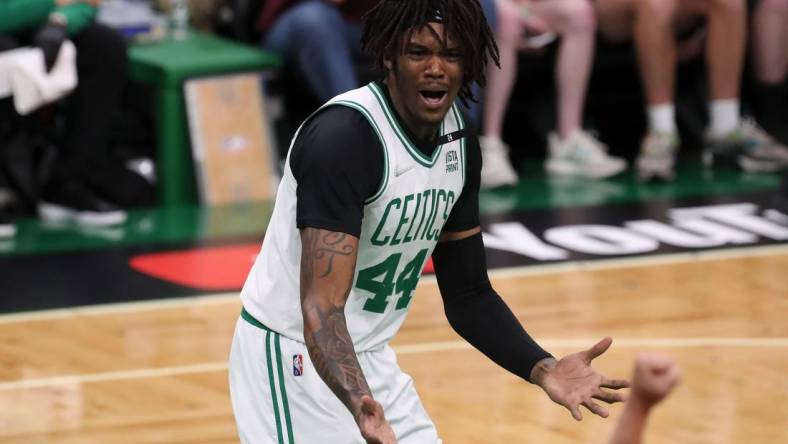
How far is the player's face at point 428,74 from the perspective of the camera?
301 centimetres

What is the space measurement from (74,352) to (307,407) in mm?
2445

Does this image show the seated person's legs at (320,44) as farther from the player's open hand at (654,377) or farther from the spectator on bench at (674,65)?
the player's open hand at (654,377)

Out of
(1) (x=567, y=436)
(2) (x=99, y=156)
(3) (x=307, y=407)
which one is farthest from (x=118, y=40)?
(3) (x=307, y=407)

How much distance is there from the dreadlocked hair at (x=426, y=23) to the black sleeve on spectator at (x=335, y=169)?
0.50 ft

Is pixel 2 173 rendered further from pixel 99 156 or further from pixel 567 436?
pixel 567 436

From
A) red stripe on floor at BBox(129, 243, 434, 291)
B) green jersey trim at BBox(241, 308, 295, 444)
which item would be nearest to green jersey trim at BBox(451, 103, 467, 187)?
green jersey trim at BBox(241, 308, 295, 444)

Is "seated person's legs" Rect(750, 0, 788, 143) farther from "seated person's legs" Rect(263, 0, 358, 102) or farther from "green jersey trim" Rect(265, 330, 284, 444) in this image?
"green jersey trim" Rect(265, 330, 284, 444)

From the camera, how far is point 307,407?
3.27 m

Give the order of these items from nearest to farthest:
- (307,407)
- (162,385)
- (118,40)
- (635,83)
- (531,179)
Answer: (307,407) → (162,385) → (118,40) → (531,179) → (635,83)

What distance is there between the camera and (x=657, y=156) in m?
8.09

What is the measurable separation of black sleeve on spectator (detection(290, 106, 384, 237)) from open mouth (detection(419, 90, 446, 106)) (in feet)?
0.40

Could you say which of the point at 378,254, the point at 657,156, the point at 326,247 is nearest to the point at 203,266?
the point at 657,156

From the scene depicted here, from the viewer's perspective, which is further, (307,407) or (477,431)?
(477,431)

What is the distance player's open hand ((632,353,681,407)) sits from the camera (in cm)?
211
